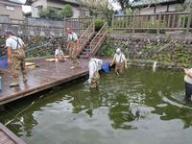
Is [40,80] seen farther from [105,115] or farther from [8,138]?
[8,138]

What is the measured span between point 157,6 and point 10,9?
46.1 feet

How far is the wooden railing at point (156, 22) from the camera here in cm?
1178

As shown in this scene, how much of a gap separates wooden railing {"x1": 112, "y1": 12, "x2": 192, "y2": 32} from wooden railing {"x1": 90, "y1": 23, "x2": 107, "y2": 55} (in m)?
0.87

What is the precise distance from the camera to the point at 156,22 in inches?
498

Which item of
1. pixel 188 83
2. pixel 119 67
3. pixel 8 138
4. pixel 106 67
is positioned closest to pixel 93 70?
pixel 119 67

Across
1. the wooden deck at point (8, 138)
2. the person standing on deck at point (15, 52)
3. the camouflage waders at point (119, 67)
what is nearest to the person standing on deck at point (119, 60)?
the camouflage waders at point (119, 67)

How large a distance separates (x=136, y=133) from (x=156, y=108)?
174 cm

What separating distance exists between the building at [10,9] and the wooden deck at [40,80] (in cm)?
1366

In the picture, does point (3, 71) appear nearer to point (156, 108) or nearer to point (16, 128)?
point (16, 128)

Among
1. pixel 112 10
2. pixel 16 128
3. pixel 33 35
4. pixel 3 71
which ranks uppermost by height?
pixel 112 10

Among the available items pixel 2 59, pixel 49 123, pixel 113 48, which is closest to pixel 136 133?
pixel 49 123

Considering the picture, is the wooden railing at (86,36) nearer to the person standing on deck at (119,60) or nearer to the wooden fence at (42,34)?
the wooden fence at (42,34)

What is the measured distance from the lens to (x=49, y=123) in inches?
225

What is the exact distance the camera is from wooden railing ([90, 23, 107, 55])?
1368 cm
